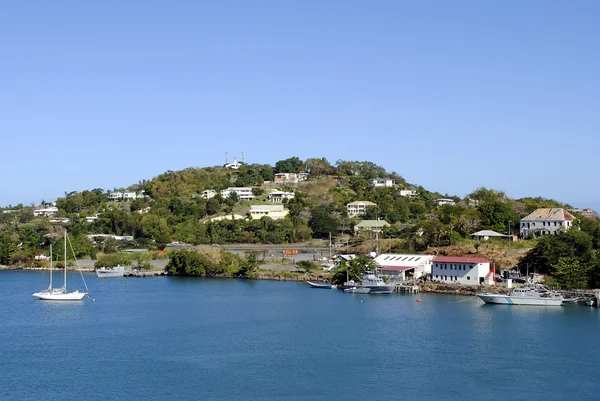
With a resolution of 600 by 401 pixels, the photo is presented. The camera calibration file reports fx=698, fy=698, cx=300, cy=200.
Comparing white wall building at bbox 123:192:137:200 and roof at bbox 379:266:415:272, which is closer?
roof at bbox 379:266:415:272

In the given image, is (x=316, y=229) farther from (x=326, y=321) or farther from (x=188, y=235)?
(x=326, y=321)

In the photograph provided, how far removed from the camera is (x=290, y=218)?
65625 mm

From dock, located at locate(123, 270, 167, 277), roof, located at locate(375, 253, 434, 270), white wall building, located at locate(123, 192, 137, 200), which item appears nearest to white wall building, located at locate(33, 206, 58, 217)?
white wall building, located at locate(123, 192, 137, 200)

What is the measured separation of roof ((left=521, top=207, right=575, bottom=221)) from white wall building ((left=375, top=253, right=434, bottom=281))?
8.04 m

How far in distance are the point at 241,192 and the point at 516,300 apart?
151ft

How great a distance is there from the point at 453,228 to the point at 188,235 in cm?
2585

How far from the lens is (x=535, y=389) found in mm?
19641

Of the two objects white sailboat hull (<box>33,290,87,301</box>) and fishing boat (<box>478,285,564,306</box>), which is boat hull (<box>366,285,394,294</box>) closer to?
fishing boat (<box>478,285,564,306</box>)

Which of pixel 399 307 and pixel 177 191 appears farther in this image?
pixel 177 191

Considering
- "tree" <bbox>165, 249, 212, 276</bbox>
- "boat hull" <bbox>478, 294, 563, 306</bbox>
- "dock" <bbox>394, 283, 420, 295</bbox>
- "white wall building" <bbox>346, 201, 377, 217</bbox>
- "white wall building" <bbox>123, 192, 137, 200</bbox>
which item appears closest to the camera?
"boat hull" <bbox>478, 294, 563, 306</bbox>

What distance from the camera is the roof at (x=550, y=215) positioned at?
143 ft

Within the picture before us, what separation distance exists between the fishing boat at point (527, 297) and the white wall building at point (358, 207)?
34.4m

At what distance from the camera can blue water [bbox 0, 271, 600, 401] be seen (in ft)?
65.6

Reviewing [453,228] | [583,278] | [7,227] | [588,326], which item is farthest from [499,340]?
[7,227]
